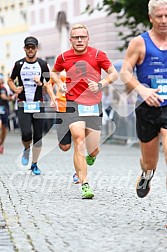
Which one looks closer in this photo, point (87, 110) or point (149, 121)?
point (149, 121)

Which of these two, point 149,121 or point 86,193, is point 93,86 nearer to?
point 86,193

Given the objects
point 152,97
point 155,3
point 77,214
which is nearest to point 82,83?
point 77,214

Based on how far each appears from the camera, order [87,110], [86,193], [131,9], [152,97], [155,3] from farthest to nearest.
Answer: [131,9], [87,110], [86,193], [155,3], [152,97]

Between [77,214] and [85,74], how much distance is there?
7.41 ft

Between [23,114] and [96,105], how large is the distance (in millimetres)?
3034

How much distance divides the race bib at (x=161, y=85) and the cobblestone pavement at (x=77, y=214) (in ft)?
3.43

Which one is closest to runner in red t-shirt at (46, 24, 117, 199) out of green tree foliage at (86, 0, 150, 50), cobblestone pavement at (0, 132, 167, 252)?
cobblestone pavement at (0, 132, 167, 252)

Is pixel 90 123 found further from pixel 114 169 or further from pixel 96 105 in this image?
pixel 114 169

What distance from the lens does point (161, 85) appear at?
7.32 meters

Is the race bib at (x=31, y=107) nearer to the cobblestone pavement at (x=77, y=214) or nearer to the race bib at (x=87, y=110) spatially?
the cobblestone pavement at (x=77, y=214)

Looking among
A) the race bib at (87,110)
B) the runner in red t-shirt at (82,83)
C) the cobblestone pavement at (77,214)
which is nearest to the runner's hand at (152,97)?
the cobblestone pavement at (77,214)

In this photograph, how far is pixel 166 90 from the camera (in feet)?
24.0

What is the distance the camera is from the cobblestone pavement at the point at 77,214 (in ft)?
21.5

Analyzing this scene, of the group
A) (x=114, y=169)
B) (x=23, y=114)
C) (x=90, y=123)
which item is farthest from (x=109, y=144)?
(x=90, y=123)
